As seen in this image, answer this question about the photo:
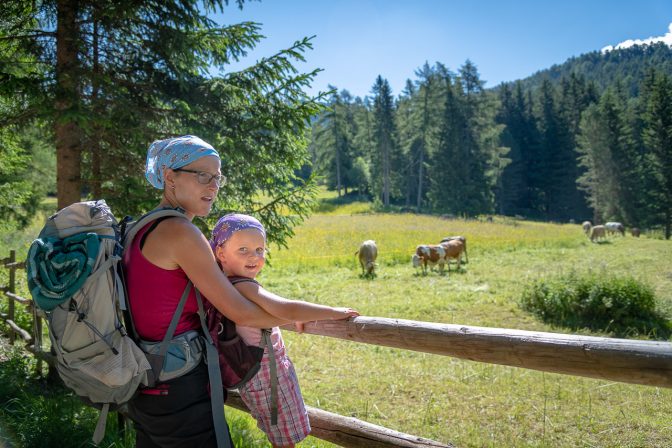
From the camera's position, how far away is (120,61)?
22.3 feet

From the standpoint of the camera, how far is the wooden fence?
194 cm

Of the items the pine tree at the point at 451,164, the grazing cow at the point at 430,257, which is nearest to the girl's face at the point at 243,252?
the grazing cow at the point at 430,257

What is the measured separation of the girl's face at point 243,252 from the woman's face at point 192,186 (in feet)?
0.78

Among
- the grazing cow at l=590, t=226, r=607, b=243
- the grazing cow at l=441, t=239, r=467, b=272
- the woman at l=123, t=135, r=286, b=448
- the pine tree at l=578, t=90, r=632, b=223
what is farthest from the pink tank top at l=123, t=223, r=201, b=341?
the pine tree at l=578, t=90, r=632, b=223

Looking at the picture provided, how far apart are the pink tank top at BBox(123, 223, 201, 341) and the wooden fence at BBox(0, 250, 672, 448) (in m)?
1.14

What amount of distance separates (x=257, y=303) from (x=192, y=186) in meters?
0.60

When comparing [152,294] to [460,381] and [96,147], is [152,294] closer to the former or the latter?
[96,147]

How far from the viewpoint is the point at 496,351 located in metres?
2.37

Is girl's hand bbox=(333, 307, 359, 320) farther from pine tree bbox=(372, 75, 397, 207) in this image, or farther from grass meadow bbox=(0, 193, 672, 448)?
pine tree bbox=(372, 75, 397, 207)

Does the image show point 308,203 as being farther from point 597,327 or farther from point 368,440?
point 597,327

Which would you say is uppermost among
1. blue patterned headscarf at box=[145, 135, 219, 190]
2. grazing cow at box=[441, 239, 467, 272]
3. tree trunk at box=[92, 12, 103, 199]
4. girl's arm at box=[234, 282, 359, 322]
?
tree trunk at box=[92, 12, 103, 199]

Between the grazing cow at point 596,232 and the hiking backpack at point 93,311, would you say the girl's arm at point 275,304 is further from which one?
the grazing cow at point 596,232

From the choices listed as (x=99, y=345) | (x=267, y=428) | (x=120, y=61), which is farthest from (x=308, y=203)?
(x=99, y=345)

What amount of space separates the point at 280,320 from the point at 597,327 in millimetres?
10460
